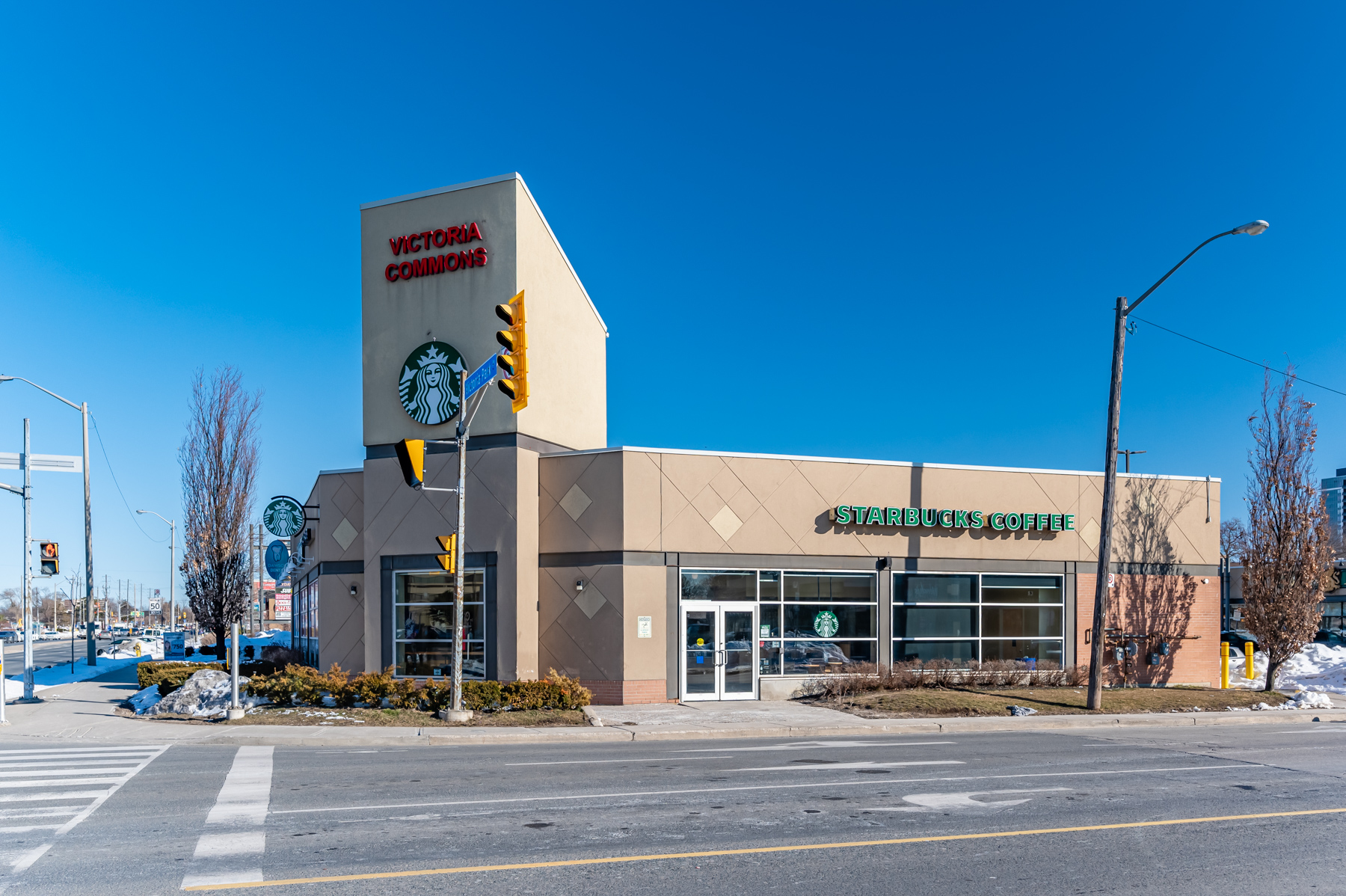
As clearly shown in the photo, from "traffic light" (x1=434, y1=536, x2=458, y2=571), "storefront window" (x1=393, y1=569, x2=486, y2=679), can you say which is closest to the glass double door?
"storefront window" (x1=393, y1=569, x2=486, y2=679)

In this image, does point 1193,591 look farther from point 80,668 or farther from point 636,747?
point 80,668

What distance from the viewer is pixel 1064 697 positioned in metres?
22.4

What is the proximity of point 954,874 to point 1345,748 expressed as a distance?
494 inches

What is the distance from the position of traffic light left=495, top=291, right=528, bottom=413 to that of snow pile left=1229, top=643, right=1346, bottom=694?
23.9 metres

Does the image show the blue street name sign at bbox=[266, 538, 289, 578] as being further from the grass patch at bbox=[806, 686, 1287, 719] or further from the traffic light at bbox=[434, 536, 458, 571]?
the grass patch at bbox=[806, 686, 1287, 719]

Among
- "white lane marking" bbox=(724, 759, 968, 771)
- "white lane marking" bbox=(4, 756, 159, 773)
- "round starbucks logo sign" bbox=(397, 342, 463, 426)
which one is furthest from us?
"round starbucks logo sign" bbox=(397, 342, 463, 426)

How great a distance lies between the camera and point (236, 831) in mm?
8984

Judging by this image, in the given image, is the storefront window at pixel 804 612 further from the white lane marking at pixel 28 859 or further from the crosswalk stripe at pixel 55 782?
the white lane marking at pixel 28 859

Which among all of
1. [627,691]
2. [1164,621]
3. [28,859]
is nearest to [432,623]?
[627,691]

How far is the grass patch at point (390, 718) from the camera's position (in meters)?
18.2

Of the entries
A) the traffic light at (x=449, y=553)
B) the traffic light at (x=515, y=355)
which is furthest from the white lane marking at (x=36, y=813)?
the traffic light at (x=449, y=553)

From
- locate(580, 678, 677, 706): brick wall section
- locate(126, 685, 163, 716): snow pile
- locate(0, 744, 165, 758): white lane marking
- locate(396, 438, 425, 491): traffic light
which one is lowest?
locate(126, 685, 163, 716): snow pile

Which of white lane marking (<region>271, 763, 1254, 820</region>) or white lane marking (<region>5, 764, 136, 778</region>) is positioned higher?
white lane marking (<region>271, 763, 1254, 820</region>)

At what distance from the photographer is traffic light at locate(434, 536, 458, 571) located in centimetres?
1855
